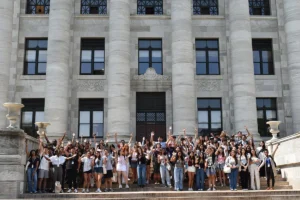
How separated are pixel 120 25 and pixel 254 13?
1171 centimetres

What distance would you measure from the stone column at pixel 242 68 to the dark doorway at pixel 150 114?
567 cm

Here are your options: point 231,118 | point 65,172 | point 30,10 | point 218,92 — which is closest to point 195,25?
point 218,92

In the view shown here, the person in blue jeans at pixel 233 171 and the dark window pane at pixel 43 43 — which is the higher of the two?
the dark window pane at pixel 43 43

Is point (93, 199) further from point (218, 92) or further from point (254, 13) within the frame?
point (254, 13)

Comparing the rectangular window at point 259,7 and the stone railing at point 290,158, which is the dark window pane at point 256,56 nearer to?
the rectangular window at point 259,7

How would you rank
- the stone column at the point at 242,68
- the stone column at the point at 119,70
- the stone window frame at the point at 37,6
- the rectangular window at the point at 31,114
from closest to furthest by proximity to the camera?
1. the stone column at the point at 119,70
2. the stone column at the point at 242,68
3. the rectangular window at the point at 31,114
4. the stone window frame at the point at 37,6

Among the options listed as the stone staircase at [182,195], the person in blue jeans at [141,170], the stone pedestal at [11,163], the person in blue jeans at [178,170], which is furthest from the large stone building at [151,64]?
the stone staircase at [182,195]

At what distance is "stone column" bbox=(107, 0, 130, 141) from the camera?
30500mm

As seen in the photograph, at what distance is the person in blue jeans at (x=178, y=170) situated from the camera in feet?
63.2

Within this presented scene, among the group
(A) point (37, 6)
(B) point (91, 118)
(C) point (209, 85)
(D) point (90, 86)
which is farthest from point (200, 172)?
(A) point (37, 6)

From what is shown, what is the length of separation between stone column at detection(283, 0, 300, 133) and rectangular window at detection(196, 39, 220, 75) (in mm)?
5673

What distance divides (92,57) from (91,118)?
5072mm

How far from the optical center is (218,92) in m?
33.4

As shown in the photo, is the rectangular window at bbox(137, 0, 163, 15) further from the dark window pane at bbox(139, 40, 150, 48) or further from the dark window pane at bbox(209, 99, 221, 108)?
the dark window pane at bbox(209, 99, 221, 108)
